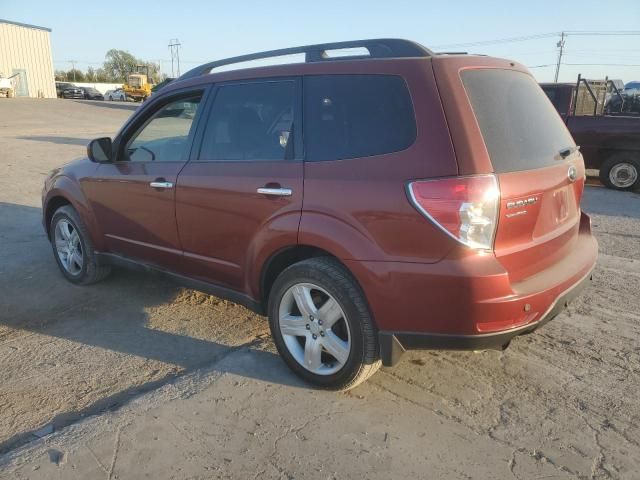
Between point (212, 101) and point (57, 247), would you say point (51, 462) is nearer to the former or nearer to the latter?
point (212, 101)

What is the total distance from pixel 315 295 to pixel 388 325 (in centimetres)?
52

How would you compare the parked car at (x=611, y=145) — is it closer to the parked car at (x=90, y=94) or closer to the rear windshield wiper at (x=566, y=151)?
the rear windshield wiper at (x=566, y=151)

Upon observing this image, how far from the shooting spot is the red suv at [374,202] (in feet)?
8.01

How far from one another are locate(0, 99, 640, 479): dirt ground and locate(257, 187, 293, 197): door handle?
110 centimetres

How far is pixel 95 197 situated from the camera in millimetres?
4352

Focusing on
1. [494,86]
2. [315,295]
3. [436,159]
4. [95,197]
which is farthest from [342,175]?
[95,197]

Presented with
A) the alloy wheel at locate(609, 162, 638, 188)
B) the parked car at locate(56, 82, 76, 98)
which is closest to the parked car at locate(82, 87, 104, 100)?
the parked car at locate(56, 82, 76, 98)

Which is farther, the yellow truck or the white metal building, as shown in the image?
the yellow truck

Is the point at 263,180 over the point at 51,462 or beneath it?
over

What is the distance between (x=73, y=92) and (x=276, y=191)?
60642 millimetres

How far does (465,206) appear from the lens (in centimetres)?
237

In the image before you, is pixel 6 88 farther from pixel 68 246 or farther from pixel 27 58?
pixel 68 246

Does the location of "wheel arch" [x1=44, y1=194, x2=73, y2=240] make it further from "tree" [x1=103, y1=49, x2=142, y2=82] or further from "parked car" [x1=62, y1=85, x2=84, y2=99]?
"tree" [x1=103, y1=49, x2=142, y2=82]

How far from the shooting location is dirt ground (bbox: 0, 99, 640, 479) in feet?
8.02
